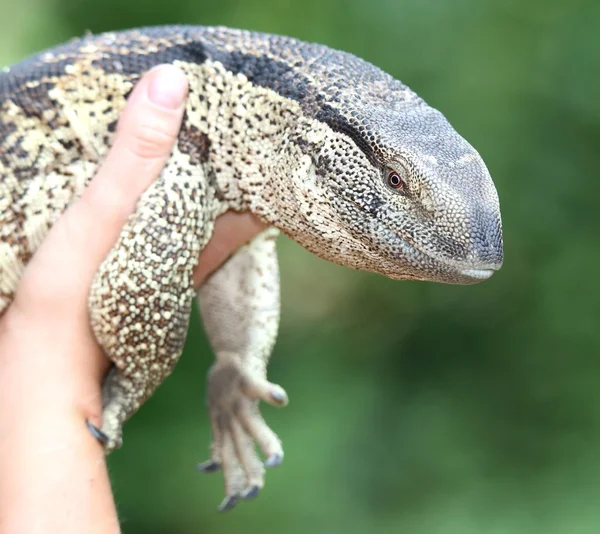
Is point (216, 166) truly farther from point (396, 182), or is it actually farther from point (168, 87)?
point (396, 182)

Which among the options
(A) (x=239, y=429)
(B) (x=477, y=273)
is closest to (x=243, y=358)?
(A) (x=239, y=429)

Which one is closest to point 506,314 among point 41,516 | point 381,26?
point 381,26

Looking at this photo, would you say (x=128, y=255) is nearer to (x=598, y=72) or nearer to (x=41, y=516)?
(x=41, y=516)

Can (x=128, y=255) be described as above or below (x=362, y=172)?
below

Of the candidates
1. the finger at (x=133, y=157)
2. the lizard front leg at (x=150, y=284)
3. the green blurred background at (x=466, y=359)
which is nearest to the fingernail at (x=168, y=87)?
the finger at (x=133, y=157)

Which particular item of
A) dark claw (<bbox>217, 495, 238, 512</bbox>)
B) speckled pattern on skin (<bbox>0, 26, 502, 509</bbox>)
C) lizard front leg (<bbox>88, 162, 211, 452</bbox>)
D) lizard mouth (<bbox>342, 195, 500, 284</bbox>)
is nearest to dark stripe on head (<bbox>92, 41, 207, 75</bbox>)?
speckled pattern on skin (<bbox>0, 26, 502, 509</bbox>)
